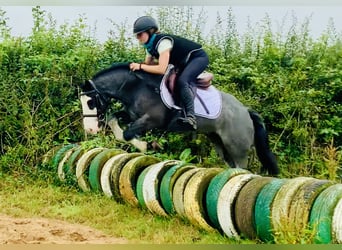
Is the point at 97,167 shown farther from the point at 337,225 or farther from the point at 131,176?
the point at 337,225

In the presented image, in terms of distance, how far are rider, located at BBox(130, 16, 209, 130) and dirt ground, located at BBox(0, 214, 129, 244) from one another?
49.6 inches

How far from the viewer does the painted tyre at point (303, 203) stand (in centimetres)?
390

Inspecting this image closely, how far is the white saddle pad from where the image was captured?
5516mm

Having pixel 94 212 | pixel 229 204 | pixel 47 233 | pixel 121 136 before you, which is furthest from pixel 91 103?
pixel 229 204

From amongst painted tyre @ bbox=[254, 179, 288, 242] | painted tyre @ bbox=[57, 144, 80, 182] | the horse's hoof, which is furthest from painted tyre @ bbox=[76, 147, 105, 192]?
painted tyre @ bbox=[254, 179, 288, 242]

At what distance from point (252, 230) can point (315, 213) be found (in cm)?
49

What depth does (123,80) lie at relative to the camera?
558 cm

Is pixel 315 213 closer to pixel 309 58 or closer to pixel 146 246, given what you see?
pixel 146 246

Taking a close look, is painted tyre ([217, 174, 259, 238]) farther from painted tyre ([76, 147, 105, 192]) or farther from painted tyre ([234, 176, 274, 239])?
painted tyre ([76, 147, 105, 192])

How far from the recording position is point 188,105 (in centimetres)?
546

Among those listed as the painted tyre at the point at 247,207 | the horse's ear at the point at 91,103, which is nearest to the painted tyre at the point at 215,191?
the painted tyre at the point at 247,207

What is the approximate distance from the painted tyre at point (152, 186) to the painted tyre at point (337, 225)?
5.23 ft

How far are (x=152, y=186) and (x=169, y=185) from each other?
0.61ft

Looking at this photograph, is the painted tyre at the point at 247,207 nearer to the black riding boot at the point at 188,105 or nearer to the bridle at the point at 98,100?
the black riding boot at the point at 188,105
